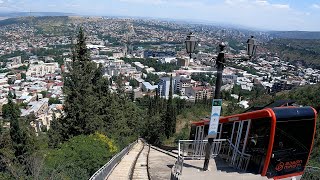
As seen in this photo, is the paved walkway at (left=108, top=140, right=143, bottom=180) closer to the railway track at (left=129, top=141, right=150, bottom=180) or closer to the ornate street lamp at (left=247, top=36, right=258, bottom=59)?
the railway track at (left=129, top=141, right=150, bottom=180)

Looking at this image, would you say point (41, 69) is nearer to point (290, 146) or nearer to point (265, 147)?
point (265, 147)

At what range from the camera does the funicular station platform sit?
801 cm

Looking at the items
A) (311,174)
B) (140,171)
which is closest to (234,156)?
(311,174)

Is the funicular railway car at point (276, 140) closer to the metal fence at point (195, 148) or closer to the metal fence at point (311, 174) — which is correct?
the metal fence at point (195, 148)

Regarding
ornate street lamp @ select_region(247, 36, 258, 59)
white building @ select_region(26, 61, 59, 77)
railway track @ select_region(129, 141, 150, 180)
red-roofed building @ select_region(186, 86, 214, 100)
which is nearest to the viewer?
ornate street lamp @ select_region(247, 36, 258, 59)

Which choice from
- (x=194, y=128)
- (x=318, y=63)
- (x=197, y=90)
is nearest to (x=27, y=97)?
(x=197, y=90)

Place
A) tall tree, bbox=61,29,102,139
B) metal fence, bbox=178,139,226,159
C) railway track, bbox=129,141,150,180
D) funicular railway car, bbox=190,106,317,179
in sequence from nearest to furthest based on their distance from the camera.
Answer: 1. funicular railway car, bbox=190,106,317,179
2. metal fence, bbox=178,139,226,159
3. railway track, bbox=129,141,150,180
4. tall tree, bbox=61,29,102,139

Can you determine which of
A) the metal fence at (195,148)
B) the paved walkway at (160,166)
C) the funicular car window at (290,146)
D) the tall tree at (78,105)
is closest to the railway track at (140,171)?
the paved walkway at (160,166)

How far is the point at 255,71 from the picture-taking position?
119 m

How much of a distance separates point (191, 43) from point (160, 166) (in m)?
7.71

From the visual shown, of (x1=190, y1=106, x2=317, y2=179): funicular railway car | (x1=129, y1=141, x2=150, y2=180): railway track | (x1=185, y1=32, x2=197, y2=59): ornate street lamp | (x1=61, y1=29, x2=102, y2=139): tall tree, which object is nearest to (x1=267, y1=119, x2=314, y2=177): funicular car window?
(x1=190, y1=106, x2=317, y2=179): funicular railway car

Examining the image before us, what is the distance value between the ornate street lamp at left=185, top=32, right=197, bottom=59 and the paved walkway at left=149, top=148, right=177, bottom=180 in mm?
6039

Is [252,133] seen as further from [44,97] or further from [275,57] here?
[275,57]

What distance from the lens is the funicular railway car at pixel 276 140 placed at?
26.2 ft
